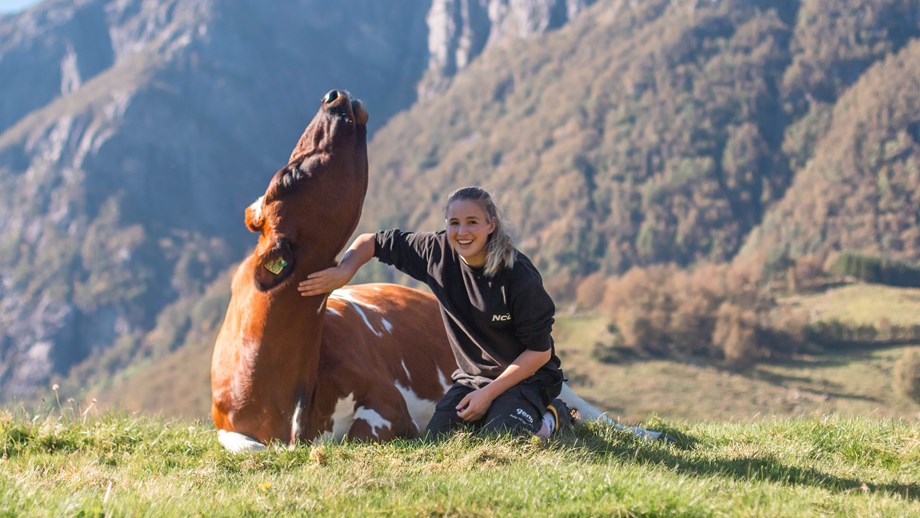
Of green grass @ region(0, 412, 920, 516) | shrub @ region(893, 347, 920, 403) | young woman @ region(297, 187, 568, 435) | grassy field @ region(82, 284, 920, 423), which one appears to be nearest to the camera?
green grass @ region(0, 412, 920, 516)

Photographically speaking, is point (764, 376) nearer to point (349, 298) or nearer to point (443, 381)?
point (443, 381)

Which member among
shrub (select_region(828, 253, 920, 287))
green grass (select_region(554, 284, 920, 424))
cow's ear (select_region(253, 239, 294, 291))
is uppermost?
cow's ear (select_region(253, 239, 294, 291))

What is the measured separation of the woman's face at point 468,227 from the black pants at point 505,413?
93 cm

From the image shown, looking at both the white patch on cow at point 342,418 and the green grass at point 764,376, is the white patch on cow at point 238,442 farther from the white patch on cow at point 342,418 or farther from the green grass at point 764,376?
the green grass at point 764,376

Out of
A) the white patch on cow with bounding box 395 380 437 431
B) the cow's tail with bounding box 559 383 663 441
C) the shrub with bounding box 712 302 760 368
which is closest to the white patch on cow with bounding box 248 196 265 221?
the white patch on cow with bounding box 395 380 437 431

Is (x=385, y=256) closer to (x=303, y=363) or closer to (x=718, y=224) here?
(x=303, y=363)

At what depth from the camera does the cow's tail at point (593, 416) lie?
261 inches

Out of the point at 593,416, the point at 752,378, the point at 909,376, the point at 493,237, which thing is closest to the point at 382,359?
the point at 493,237

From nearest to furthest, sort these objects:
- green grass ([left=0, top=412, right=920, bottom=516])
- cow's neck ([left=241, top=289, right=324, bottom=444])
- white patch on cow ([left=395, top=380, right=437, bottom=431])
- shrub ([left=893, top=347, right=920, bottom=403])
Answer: green grass ([left=0, top=412, right=920, bottom=516]), cow's neck ([left=241, top=289, right=324, bottom=444]), white patch on cow ([left=395, top=380, right=437, bottom=431]), shrub ([left=893, top=347, right=920, bottom=403])

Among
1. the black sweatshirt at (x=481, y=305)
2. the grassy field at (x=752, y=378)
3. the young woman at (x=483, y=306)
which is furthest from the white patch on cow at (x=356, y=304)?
the grassy field at (x=752, y=378)

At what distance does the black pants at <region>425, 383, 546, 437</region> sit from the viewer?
5.66 m

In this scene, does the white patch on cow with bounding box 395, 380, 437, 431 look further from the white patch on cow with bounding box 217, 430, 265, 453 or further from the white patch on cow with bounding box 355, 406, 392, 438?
the white patch on cow with bounding box 217, 430, 265, 453

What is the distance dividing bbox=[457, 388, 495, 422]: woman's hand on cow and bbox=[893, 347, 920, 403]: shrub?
5598 centimetres

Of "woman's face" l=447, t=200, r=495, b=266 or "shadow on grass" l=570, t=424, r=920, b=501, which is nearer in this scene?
"shadow on grass" l=570, t=424, r=920, b=501
